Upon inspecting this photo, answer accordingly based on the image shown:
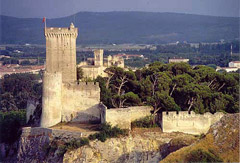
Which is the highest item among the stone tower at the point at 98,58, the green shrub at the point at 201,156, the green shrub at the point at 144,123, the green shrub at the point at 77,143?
the stone tower at the point at 98,58

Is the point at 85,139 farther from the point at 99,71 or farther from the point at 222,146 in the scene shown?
the point at 99,71

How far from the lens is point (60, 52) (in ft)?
120

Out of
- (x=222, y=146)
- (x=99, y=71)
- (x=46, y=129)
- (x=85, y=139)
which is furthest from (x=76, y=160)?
(x=99, y=71)

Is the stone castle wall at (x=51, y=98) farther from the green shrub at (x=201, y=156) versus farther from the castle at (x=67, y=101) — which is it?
the green shrub at (x=201, y=156)

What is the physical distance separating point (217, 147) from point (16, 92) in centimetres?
4292

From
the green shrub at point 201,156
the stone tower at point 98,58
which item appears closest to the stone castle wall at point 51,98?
the green shrub at point 201,156

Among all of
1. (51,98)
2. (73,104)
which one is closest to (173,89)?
(73,104)

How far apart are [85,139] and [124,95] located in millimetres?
5505

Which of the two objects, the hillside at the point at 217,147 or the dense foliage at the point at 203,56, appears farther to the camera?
the dense foliage at the point at 203,56

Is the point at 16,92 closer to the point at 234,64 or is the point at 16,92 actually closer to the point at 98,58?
the point at 98,58

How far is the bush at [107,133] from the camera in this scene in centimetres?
2898

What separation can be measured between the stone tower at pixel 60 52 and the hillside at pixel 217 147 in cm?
1649

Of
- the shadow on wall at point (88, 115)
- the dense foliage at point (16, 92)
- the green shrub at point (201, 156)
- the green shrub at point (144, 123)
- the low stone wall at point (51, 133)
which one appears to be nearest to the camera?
the green shrub at point (201, 156)

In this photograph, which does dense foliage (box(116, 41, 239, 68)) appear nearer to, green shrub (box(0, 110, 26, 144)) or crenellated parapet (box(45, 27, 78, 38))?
green shrub (box(0, 110, 26, 144))
